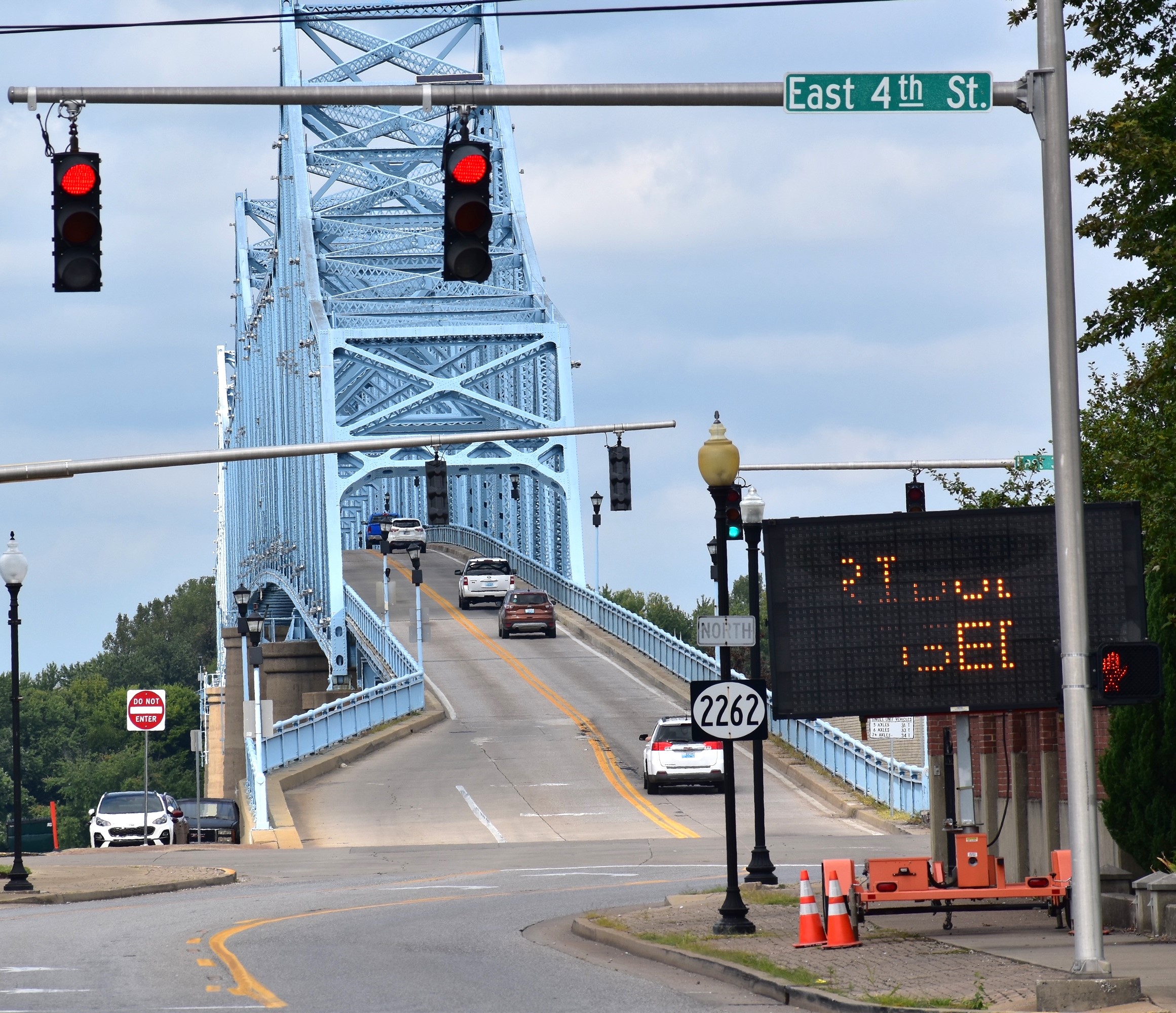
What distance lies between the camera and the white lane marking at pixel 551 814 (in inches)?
1411

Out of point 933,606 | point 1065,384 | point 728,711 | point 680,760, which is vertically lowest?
point 680,760

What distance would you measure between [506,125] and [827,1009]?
86063mm

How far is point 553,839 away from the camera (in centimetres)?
3309

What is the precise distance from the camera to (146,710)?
3375 cm

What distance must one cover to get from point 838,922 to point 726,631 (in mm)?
3053

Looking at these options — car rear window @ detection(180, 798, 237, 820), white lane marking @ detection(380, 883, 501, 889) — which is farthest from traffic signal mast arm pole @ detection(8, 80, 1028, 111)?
car rear window @ detection(180, 798, 237, 820)

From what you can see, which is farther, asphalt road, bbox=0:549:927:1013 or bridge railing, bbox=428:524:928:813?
bridge railing, bbox=428:524:928:813

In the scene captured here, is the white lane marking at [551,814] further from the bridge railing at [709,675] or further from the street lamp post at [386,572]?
the street lamp post at [386,572]

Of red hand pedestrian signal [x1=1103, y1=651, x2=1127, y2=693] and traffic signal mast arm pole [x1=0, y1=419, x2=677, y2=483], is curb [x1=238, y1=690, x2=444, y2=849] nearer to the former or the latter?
traffic signal mast arm pole [x1=0, y1=419, x2=677, y2=483]

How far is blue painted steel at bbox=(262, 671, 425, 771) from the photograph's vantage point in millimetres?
42719

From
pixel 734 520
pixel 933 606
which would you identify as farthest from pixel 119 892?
pixel 933 606

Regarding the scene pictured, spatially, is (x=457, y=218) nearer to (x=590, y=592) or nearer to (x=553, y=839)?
(x=553, y=839)

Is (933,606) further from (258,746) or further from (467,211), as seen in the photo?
(258,746)

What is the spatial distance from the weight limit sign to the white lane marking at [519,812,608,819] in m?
19.3
